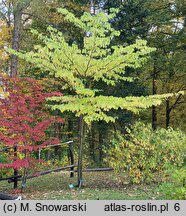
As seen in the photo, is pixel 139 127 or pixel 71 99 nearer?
pixel 71 99

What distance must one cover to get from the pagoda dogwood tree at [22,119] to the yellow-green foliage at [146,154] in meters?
1.65

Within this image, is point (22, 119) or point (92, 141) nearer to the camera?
point (22, 119)

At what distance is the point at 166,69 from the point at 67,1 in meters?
5.54

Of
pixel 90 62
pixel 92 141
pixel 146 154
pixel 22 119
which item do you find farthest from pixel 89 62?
pixel 92 141

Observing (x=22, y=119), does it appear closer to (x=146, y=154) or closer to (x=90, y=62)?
(x=90, y=62)

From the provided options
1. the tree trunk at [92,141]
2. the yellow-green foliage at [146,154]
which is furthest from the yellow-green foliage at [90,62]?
the tree trunk at [92,141]

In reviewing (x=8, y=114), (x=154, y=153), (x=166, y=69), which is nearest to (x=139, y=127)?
(x=154, y=153)

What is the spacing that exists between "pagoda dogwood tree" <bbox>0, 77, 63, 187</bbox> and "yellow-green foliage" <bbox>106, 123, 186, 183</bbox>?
1.65 m

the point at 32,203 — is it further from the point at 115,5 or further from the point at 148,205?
the point at 115,5

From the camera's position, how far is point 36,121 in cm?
755

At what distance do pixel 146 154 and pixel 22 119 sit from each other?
9.49 ft

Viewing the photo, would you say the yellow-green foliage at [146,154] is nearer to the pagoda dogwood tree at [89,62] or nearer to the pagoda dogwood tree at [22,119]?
the pagoda dogwood tree at [89,62]

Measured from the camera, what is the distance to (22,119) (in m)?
7.00

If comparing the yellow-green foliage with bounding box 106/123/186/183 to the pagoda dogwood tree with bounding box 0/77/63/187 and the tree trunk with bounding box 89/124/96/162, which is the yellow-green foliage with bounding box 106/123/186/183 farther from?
the tree trunk with bounding box 89/124/96/162
